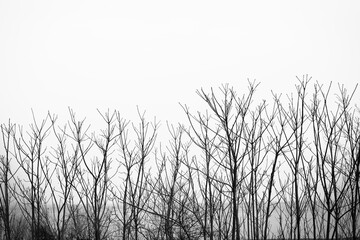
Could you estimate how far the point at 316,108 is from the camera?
318 centimetres

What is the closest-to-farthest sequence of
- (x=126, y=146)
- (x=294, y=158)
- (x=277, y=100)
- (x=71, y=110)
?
(x=294, y=158) < (x=277, y=100) < (x=71, y=110) < (x=126, y=146)

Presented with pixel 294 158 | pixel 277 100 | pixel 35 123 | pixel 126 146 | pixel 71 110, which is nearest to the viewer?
pixel 294 158

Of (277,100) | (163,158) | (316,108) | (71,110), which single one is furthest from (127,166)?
(316,108)

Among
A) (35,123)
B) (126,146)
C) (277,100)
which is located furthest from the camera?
(126,146)

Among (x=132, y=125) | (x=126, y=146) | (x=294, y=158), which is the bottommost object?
(x=294, y=158)

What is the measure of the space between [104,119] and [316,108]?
10.0ft

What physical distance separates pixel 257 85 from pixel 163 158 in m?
2.49

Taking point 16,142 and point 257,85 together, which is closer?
point 257,85

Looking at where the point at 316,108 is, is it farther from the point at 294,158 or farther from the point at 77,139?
the point at 77,139

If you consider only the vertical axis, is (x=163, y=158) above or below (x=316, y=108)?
below

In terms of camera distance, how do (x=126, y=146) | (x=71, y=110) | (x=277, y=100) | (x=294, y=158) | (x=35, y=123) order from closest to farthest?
(x=294, y=158) → (x=277, y=100) → (x=71, y=110) → (x=35, y=123) → (x=126, y=146)

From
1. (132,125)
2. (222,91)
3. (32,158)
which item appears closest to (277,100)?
(222,91)

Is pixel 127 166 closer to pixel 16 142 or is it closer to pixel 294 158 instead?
pixel 16 142

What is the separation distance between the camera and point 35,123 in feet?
14.6
